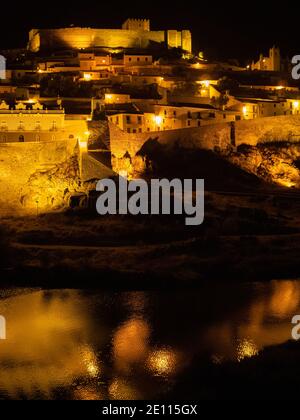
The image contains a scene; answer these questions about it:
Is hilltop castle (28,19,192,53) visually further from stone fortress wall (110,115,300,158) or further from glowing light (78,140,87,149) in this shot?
glowing light (78,140,87,149)

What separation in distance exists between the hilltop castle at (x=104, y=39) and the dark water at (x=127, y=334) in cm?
4133

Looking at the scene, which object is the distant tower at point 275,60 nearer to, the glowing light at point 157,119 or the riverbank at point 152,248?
the glowing light at point 157,119

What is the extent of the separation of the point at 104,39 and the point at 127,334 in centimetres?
4662

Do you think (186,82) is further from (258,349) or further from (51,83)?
(258,349)

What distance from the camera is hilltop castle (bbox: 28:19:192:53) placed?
A: 61000mm

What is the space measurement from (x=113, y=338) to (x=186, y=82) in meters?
31.6

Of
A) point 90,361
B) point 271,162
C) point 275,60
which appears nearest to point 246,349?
point 90,361

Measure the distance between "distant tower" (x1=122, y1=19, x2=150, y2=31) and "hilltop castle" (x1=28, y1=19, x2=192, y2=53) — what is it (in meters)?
0.88

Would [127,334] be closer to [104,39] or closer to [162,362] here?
[162,362]

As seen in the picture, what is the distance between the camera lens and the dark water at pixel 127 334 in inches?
644

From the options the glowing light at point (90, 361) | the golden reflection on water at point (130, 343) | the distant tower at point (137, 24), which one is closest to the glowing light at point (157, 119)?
the golden reflection on water at point (130, 343)

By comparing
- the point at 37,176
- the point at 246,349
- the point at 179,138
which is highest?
the point at 179,138

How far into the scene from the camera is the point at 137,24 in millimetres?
64562

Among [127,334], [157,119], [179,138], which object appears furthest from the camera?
[157,119]
